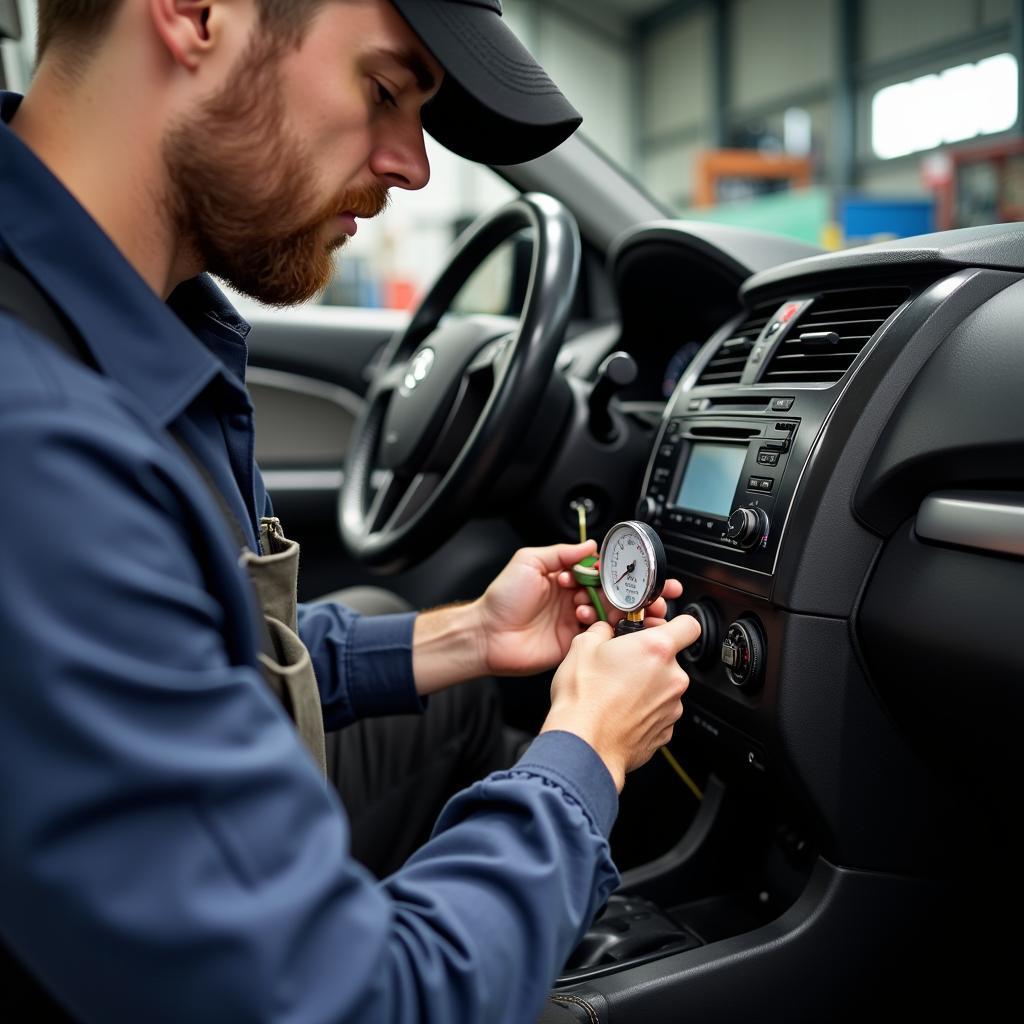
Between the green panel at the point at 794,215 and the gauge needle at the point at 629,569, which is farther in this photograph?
the green panel at the point at 794,215

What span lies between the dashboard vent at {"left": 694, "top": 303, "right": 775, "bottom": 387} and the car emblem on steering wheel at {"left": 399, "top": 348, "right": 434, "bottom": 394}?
16.6 inches

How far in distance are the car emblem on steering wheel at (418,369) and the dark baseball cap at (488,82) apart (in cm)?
65

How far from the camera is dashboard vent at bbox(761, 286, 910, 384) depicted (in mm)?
984

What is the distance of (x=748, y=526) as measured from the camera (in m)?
0.98

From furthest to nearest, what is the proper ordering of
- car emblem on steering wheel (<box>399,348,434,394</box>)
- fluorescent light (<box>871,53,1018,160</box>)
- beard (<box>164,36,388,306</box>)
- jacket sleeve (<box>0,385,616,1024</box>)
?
fluorescent light (<box>871,53,1018,160</box>) < car emblem on steering wheel (<box>399,348,434,394</box>) < beard (<box>164,36,388,306</box>) < jacket sleeve (<box>0,385,616,1024</box>)

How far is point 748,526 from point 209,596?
0.56 m

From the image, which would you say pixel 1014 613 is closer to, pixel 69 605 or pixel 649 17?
pixel 69 605

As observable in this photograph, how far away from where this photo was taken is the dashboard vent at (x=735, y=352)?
3.89ft

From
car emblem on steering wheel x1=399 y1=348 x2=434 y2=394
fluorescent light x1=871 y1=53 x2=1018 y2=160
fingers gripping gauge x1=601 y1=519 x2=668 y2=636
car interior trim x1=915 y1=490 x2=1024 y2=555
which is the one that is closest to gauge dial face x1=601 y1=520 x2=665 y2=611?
fingers gripping gauge x1=601 y1=519 x2=668 y2=636

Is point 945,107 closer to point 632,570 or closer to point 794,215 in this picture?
point 794,215

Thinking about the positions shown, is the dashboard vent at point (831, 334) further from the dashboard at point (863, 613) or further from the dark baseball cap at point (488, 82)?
the dark baseball cap at point (488, 82)

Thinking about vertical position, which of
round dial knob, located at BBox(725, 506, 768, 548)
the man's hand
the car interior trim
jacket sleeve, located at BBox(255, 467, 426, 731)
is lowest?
jacket sleeve, located at BBox(255, 467, 426, 731)

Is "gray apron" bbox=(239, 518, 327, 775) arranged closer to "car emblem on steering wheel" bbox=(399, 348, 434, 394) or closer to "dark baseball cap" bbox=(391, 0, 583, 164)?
"dark baseball cap" bbox=(391, 0, 583, 164)

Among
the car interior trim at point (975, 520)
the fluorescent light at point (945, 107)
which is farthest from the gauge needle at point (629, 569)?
the fluorescent light at point (945, 107)
